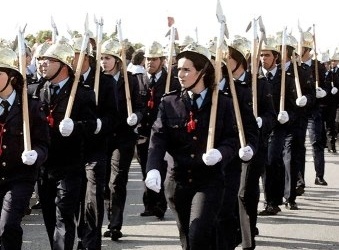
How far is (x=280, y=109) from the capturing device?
31.0ft

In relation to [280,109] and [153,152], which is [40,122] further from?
[280,109]

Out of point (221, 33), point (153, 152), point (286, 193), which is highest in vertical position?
point (221, 33)

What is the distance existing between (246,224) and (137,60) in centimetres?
525

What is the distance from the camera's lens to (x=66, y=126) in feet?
21.6

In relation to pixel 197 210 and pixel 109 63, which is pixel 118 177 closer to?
pixel 109 63

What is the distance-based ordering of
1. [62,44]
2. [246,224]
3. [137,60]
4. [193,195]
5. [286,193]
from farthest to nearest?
[137,60], [286,193], [246,224], [62,44], [193,195]

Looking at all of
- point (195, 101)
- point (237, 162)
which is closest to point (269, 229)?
point (237, 162)

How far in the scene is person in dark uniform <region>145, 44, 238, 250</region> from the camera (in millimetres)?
5621

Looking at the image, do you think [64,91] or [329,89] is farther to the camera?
[329,89]

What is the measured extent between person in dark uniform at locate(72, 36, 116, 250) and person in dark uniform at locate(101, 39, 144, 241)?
20.1 inches

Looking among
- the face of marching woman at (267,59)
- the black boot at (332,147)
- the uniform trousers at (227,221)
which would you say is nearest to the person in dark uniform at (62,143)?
the uniform trousers at (227,221)

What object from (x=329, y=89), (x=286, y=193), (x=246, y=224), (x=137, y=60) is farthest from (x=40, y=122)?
(x=329, y=89)

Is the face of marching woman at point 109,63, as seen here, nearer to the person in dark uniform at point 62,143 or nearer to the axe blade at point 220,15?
the person in dark uniform at point 62,143

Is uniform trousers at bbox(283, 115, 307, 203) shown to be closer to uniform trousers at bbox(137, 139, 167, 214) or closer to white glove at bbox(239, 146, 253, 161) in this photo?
uniform trousers at bbox(137, 139, 167, 214)
